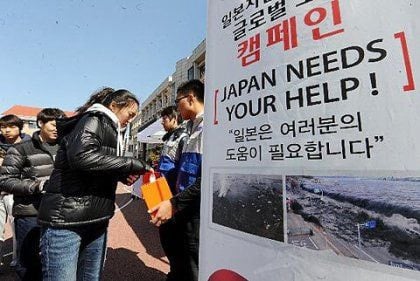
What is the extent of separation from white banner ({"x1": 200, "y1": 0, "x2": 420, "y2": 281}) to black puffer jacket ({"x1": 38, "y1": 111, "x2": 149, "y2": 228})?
34.9 inches

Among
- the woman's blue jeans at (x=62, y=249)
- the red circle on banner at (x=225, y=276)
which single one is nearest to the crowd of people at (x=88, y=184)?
the woman's blue jeans at (x=62, y=249)

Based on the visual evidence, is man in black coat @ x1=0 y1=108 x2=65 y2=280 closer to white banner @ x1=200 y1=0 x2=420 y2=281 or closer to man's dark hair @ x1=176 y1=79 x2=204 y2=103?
man's dark hair @ x1=176 y1=79 x2=204 y2=103

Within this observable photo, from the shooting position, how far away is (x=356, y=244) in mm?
609

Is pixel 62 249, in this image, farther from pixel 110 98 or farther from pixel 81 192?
pixel 110 98

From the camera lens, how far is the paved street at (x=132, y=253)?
340 centimetres

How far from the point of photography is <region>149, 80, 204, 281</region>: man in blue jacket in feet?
5.61

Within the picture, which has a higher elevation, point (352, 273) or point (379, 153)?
point (379, 153)

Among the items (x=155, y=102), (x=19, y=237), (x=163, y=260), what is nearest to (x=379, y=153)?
(x=19, y=237)

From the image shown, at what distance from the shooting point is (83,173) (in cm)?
163

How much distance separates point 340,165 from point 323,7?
1.33ft

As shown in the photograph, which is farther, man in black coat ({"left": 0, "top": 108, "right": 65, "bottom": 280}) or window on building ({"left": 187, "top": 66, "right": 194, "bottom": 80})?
window on building ({"left": 187, "top": 66, "right": 194, "bottom": 80})

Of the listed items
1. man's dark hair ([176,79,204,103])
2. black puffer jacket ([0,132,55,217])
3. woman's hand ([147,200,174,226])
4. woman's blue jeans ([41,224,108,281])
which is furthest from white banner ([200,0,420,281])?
black puffer jacket ([0,132,55,217])

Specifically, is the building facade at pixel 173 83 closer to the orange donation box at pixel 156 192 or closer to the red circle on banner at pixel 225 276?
the orange donation box at pixel 156 192

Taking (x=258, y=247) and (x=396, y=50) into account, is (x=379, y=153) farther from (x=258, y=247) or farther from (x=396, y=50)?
(x=258, y=247)
